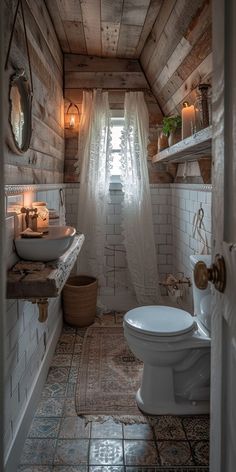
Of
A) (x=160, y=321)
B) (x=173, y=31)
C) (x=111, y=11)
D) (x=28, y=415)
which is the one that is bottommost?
(x=28, y=415)

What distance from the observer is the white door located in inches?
27.0

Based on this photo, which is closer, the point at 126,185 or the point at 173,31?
the point at 173,31

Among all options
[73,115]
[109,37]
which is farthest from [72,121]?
[109,37]

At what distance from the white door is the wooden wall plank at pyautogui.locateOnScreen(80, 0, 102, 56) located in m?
1.91

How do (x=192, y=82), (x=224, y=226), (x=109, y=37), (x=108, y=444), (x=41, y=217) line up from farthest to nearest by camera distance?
(x=109, y=37)
(x=192, y=82)
(x=41, y=217)
(x=108, y=444)
(x=224, y=226)

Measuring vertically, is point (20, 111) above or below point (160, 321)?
above

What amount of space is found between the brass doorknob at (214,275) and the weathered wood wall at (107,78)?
2.89m

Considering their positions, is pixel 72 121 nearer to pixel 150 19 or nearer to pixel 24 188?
pixel 150 19

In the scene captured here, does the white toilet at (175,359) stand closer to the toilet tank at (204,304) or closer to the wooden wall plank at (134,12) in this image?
the toilet tank at (204,304)

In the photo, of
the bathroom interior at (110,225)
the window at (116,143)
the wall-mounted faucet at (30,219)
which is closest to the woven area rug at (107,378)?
the bathroom interior at (110,225)

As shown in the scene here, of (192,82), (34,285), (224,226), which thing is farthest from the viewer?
(192,82)

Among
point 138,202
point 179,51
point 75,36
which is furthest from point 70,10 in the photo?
point 138,202

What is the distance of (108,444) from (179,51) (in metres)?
2.37

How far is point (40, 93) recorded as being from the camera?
7.34 feet
